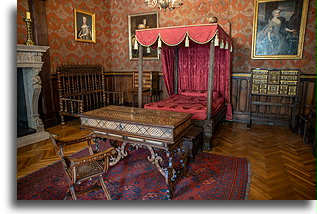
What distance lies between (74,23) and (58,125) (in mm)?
2718

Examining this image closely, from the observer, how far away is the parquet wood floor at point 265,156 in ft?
8.49

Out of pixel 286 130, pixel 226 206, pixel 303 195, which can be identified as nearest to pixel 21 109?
pixel 226 206

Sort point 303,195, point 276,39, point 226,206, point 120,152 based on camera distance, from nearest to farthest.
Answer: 1. point 226,206
2. point 303,195
3. point 120,152
4. point 276,39

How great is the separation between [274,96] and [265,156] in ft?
7.85

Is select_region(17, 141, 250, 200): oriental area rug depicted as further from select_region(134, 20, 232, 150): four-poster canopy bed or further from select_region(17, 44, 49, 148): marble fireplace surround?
select_region(17, 44, 49, 148): marble fireplace surround

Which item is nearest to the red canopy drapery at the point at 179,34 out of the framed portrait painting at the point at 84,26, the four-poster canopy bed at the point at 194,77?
the four-poster canopy bed at the point at 194,77

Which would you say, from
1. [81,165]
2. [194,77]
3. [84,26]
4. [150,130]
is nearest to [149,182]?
[150,130]

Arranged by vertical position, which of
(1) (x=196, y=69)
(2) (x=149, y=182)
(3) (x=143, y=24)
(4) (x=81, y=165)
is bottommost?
(2) (x=149, y=182)

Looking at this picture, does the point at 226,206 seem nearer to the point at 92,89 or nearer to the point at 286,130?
the point at 286,130

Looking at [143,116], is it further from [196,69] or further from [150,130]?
[196,69]

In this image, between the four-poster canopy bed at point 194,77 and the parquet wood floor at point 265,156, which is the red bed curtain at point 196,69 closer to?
the four-poster canopy bed at point 194,77

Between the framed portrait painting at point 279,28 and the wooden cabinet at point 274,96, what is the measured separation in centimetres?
60

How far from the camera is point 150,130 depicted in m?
2.44

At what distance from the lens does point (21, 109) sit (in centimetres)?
468
